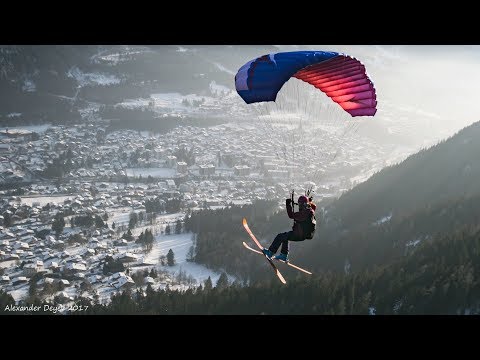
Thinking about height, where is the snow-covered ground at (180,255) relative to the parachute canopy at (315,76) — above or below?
below

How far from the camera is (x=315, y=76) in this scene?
1845cm

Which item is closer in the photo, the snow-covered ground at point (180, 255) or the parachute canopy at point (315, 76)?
the parachute canopy at point (315, 76)

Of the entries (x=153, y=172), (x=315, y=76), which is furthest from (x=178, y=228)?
(x=315, y=76)

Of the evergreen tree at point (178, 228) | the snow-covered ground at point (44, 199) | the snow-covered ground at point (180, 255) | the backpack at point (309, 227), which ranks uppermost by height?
the backpack at point (309, 227)

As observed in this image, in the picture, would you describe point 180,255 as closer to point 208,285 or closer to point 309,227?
point 208,285

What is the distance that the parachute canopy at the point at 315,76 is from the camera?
1611 cm

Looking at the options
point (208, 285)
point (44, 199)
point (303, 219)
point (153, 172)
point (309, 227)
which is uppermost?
point (303, 219)

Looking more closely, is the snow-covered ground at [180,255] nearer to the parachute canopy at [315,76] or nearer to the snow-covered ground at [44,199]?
the snow-covered ground at [44,199]

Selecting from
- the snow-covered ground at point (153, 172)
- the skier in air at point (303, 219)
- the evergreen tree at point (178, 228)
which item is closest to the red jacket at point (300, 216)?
the skier in air at point (303, 219)

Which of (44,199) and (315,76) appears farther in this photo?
(44,199)

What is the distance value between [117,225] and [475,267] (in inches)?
3350

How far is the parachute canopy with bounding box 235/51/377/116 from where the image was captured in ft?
52.9

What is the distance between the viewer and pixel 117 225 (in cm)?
11206
